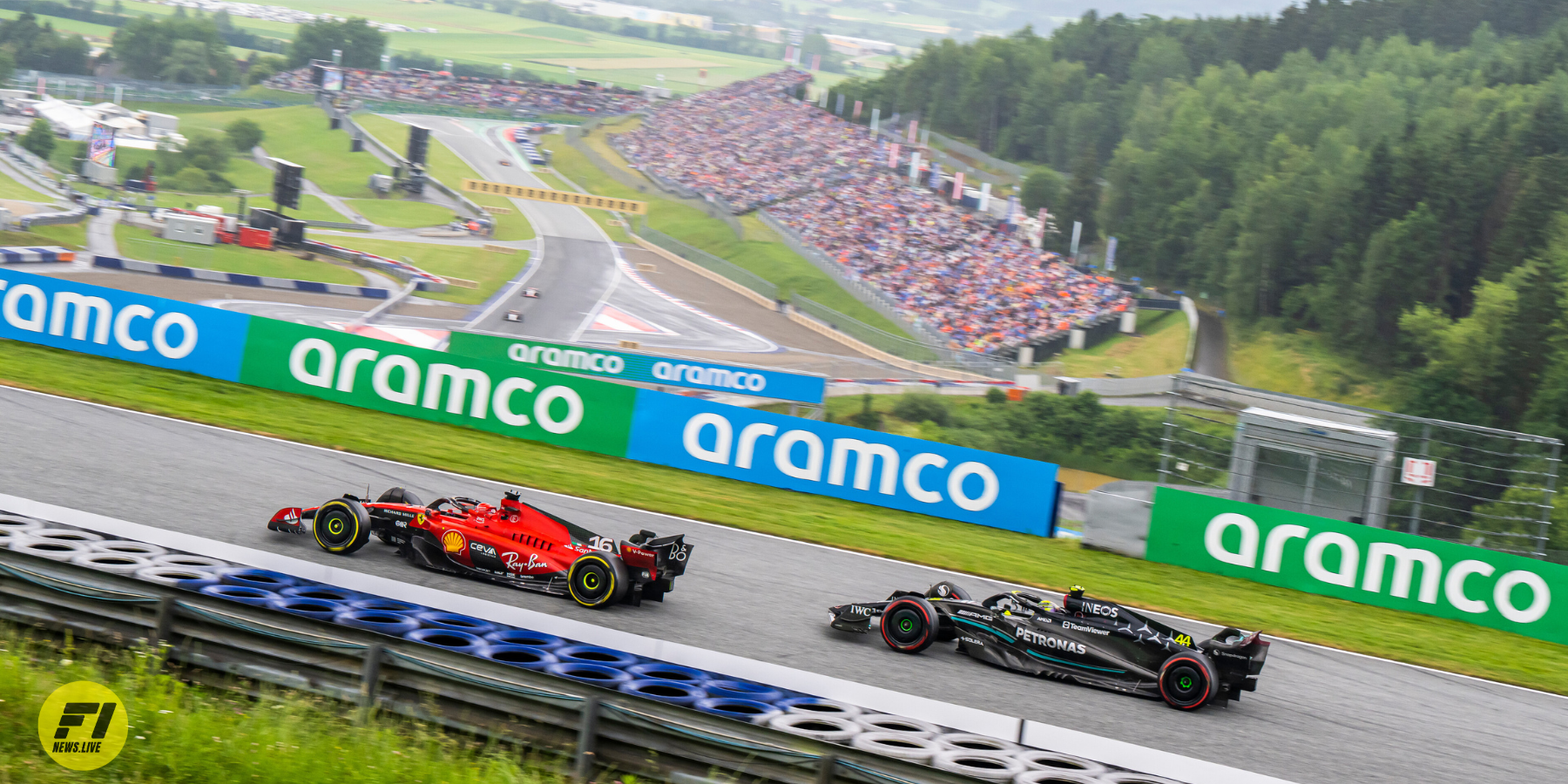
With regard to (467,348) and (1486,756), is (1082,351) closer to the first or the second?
(467,348)

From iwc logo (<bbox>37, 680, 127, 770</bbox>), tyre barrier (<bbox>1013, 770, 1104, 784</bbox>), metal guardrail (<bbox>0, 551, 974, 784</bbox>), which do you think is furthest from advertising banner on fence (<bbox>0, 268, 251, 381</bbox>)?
tyre barrier (<bbox>1013, 770, 1104, 784</bbox>)

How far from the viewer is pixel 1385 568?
15930 mm

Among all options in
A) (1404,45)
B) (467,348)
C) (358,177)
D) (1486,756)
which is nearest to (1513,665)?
(1486,756)

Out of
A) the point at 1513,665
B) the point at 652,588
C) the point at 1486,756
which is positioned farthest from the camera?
the point at 1513,665

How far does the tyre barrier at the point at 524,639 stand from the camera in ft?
29.1

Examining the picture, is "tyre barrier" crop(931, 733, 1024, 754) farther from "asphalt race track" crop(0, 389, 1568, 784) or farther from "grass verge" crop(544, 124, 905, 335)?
"grass verge" crop(544, 124, 905, 335)

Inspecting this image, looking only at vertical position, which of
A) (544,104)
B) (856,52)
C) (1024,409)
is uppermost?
(856,52)

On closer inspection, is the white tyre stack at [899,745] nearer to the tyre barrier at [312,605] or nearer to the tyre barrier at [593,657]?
the tyre barrier at [593,657]

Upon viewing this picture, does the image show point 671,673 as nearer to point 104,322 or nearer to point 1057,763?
point 1057,763

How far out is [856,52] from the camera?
93625 mm

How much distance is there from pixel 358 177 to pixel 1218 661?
63284mm

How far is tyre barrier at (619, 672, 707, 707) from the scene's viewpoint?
8094 millimetres

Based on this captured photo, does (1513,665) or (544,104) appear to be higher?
(544,104)

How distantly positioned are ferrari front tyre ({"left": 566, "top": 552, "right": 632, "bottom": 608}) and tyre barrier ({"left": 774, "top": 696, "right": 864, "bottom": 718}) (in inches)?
117
